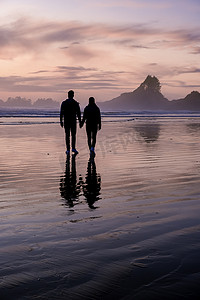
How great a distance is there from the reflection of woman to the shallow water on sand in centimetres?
2

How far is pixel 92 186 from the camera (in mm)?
7070

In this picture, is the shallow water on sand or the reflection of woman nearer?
the shallow water on sand

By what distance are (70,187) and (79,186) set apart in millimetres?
222

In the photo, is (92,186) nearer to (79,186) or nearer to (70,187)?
(79,186)

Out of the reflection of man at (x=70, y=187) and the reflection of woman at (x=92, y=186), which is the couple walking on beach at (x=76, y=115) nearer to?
the reflection of woman at (x=92, y=186)

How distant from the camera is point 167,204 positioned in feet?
17.8

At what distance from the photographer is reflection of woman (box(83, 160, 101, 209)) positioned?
19.6 ft

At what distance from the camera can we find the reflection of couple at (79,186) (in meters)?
5.92

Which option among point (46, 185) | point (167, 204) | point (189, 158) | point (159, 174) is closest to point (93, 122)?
point (189, 158)

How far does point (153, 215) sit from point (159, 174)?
11.3ft

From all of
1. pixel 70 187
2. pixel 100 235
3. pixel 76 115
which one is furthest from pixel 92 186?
pixel 76 115

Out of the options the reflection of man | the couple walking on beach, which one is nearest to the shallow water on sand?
the reflection of man

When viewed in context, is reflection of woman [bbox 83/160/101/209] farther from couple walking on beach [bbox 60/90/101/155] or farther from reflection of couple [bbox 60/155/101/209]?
couple walking on beach [bbox 60/90/101/155]

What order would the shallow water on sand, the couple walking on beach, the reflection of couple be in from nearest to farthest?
the shallow water on sand, the reflection of couple, the couple walking on beach
